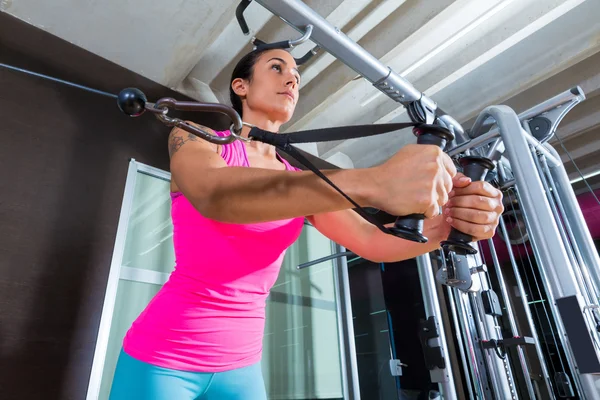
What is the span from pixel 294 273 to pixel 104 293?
1.28m

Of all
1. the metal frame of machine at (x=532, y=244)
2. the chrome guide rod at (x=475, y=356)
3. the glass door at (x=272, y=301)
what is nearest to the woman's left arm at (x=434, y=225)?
the metal frame of machine at (x=532, y=244)

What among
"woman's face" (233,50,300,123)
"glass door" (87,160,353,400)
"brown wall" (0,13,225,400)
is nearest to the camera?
"woman's face" (233,50,300,123)

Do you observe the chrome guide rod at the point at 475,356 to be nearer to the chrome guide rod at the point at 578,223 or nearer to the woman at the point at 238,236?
the chrome guide rod at the point at 578,223

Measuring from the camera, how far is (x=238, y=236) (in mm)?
826

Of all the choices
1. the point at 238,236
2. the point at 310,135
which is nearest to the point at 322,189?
the point at 310,135

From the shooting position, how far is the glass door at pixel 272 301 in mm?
1603

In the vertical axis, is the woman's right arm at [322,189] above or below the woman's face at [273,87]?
below

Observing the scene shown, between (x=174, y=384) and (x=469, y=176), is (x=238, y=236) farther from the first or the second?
(x=469, y=176)

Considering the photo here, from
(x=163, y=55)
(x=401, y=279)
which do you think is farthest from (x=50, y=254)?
(x=401, y=279)

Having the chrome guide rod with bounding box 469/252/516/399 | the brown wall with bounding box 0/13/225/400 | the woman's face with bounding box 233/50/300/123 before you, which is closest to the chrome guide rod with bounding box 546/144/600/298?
the chrome guide rod with bounding box 469/252/516/399

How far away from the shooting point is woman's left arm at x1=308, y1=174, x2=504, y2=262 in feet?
2.30

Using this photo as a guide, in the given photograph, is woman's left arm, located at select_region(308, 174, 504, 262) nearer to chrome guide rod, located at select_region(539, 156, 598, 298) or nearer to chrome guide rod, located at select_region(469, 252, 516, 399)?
chrome guide rod, located at select_region(469, 252, 516, 399)

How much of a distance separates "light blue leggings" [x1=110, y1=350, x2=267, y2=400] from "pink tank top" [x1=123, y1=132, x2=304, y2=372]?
0.05ft

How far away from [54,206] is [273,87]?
107 centimetres
